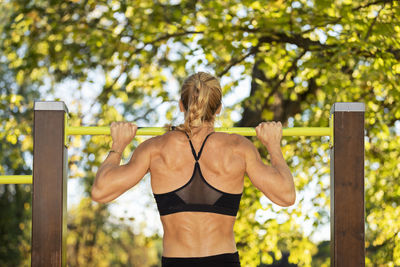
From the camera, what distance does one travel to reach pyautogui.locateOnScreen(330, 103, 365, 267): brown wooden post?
2.46 m

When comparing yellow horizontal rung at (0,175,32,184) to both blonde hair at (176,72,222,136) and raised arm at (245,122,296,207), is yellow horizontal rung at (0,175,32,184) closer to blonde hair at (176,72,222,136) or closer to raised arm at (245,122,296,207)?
blonde hair at (176,72,222,136)

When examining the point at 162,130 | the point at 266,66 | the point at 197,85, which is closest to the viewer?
the point at 197,85

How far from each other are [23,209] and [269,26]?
9569 millimetres

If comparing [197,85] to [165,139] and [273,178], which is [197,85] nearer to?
[165,139]

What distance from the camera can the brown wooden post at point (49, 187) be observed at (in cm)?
245

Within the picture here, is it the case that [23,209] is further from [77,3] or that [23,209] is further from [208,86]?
[208,86]

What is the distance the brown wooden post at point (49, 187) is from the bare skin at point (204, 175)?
0.25m

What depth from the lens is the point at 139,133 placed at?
2.57 m

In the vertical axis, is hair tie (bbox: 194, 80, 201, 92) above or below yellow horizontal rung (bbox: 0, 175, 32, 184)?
above

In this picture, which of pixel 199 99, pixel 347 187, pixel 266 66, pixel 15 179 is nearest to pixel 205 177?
pixel 199 99

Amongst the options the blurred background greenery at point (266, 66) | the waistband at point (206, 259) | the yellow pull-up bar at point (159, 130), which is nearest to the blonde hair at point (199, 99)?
the yellow pull-up bar at point (159, 130)

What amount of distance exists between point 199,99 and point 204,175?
33 cm

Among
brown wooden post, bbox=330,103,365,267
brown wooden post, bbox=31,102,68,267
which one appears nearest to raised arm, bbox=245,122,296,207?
brown wooden post, bbox=330,103,365,267

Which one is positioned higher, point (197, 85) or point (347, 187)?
point (197, 85)
